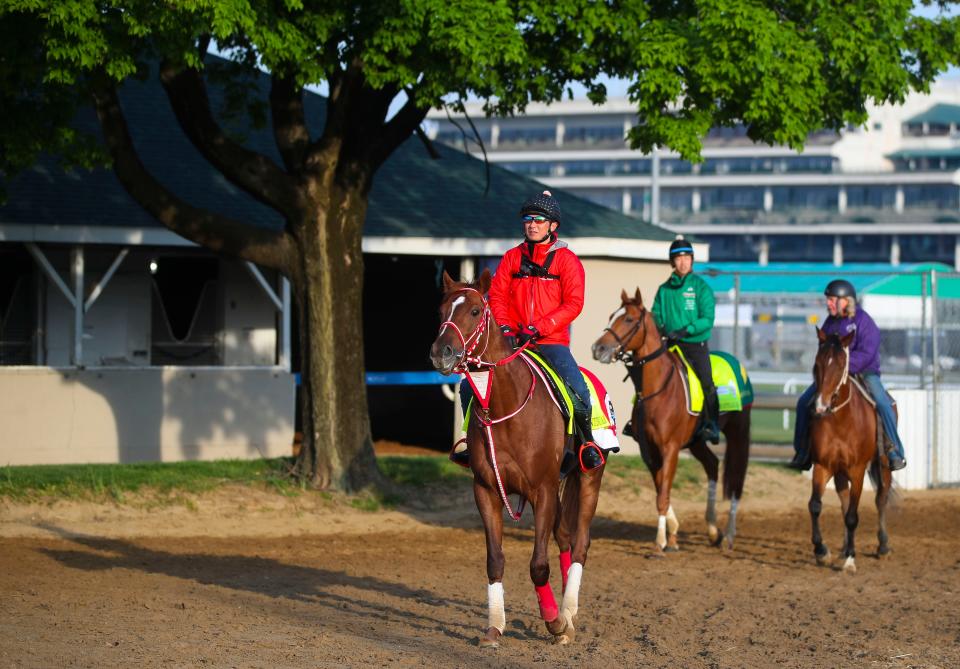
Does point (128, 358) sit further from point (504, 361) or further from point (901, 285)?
point (901, 285)

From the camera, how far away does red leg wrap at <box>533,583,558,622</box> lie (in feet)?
28.5

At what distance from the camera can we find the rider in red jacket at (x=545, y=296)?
901 cm

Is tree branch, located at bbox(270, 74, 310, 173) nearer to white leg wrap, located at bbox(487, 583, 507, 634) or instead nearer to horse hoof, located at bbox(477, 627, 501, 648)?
white leg wrap, located at bbox(487, 583, 507, 634)

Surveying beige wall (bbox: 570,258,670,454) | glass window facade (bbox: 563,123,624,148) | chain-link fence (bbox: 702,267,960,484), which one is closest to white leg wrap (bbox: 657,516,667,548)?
chain-link fence (bbox: 702,267,960,484)

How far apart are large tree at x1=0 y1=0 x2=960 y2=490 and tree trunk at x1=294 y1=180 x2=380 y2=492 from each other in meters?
0.02

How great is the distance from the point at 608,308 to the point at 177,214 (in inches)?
335

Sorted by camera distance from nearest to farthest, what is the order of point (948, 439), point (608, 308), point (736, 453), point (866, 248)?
point (736, 453) < point (948, 439) < point (608, 308) < point (866, 248)

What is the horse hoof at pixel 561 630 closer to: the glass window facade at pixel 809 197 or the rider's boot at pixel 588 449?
the rider's boot at pixel 588 449

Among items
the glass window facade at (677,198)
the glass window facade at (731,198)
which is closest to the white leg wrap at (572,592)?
the glass window facade at (731,198)

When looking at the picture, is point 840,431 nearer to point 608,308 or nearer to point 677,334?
point 677,334

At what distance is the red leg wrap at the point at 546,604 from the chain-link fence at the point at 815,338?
38.8ft

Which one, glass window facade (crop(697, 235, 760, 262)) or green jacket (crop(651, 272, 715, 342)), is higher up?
glass window facade (crop(697, 235, 760, 262))

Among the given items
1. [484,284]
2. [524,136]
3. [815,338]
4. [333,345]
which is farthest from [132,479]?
[524,136]

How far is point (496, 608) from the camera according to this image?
28.1 feet
